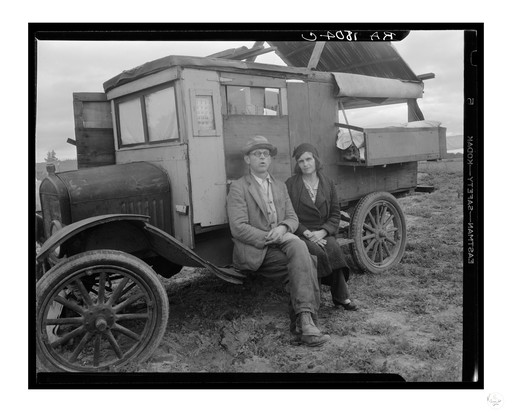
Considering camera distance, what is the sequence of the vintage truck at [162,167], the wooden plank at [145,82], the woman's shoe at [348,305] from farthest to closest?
1. the woman's shoe at [348,305]
2. the wooden plank at [145,82]
3. the vintage truck at [162,167]

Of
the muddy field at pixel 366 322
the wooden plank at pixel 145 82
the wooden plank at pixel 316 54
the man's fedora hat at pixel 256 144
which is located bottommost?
the muddy field at pixel 366 322

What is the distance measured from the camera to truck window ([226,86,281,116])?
338 centimetres

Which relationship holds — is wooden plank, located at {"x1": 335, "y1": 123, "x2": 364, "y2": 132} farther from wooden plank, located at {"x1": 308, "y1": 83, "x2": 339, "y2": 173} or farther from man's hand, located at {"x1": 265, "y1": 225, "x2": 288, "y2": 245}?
man's hand, located at {"x1": 265, "y1": 225, "x2": 288, "y2": 245}

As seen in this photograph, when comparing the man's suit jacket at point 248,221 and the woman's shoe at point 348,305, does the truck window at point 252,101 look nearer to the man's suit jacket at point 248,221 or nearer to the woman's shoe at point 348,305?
the man's suit jacket at point 248,221

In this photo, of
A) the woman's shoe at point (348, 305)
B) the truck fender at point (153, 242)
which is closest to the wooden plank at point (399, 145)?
the woman's shoe at point (348, 305)

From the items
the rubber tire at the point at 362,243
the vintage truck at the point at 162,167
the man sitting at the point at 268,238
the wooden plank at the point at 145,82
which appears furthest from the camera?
the rubber tire at the point at 362,243

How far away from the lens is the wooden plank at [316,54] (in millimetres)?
3327

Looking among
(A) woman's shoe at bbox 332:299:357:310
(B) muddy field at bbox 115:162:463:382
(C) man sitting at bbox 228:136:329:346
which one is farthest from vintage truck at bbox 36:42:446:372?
(A) woman's shoe at bbox 332:299:357:310

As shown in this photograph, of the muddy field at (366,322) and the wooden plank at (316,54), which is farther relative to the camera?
the wooden plank at (316,54)

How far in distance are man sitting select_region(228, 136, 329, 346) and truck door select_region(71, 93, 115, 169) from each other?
1.19 m

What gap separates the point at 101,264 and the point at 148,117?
1.22 metres

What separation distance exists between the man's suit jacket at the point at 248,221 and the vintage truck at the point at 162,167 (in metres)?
0.10

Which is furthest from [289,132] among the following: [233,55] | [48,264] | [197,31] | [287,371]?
[48,264]

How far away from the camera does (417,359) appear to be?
3.12 m
